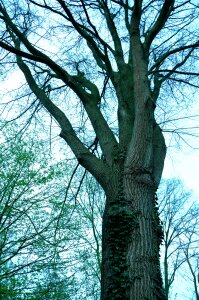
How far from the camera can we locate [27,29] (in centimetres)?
538

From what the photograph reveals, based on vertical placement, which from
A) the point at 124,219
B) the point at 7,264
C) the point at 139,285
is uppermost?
the point at 7,264

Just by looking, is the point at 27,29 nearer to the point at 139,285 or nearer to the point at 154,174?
the point at 154,174

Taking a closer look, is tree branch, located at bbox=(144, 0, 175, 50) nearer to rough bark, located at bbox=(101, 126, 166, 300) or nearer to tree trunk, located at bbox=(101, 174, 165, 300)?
rough bark, located at bbox=(101, 126, 166, 300)

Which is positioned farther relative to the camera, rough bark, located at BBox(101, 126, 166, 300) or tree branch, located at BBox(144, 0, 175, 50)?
tree branch, located at BBox(144, 0, 175, 50)

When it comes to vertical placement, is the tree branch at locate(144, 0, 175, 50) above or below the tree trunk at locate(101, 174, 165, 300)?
above

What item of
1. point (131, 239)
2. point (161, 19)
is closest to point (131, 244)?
point (131, 239)

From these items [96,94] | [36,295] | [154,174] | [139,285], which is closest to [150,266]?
[139,285]

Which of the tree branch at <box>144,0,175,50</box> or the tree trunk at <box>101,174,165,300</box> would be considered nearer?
the tree trunk at <box>101,174,165,300</box>

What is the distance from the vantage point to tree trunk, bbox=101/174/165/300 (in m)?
2.89

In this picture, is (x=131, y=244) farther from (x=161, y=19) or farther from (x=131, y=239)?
(x=161, y=19)

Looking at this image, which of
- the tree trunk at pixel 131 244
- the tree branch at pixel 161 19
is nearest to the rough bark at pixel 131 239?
the tree trunk at pixel 131 244

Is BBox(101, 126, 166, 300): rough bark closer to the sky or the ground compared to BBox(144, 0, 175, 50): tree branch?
closer to the ground

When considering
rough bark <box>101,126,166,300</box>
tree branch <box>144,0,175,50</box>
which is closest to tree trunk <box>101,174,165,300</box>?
rough bark <box>101,126,166,300</box>

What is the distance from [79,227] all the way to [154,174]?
5.99 metres
